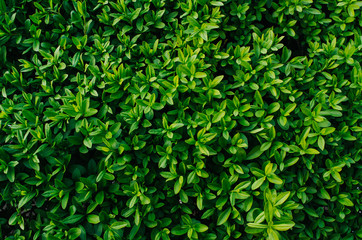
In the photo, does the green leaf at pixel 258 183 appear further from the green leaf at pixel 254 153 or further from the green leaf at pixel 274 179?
the green leaf at pixel 254 153

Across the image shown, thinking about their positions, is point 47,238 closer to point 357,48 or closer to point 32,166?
point 32,166

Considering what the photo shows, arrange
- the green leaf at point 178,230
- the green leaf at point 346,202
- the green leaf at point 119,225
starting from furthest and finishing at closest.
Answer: the green leaf at point 346,202
the green leaf at point 178,230
the green leaf at point 119,225

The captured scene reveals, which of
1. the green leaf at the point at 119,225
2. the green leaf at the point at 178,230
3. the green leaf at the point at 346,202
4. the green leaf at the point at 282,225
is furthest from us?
the green leaf at the point at 346,202

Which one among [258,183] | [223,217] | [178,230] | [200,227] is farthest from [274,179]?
[178,230]

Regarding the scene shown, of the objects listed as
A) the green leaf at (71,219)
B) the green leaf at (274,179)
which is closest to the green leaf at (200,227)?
the green leaf at (274,179)

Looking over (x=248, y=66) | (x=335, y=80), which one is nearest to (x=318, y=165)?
(x=335, y=80)

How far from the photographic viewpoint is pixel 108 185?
7.03ft

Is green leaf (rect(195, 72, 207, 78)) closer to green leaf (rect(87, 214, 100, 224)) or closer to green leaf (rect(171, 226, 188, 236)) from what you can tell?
green leaf (rect(171, 226, 188, 236))

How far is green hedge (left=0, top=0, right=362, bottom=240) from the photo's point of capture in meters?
2.06

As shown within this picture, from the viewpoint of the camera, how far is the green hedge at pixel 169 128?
2064mm

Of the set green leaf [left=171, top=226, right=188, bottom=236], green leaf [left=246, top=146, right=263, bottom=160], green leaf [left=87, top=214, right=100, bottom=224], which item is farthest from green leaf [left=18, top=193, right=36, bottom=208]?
green leaf [left=246, top=146, right=263, bottom=160]

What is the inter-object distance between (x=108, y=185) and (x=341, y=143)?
1.64 metres

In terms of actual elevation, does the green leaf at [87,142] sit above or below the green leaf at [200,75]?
below

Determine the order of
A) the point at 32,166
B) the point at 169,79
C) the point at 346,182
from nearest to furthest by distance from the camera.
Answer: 1. the point at 32,166
2. the point at 169,79
3. the point at 346,182
